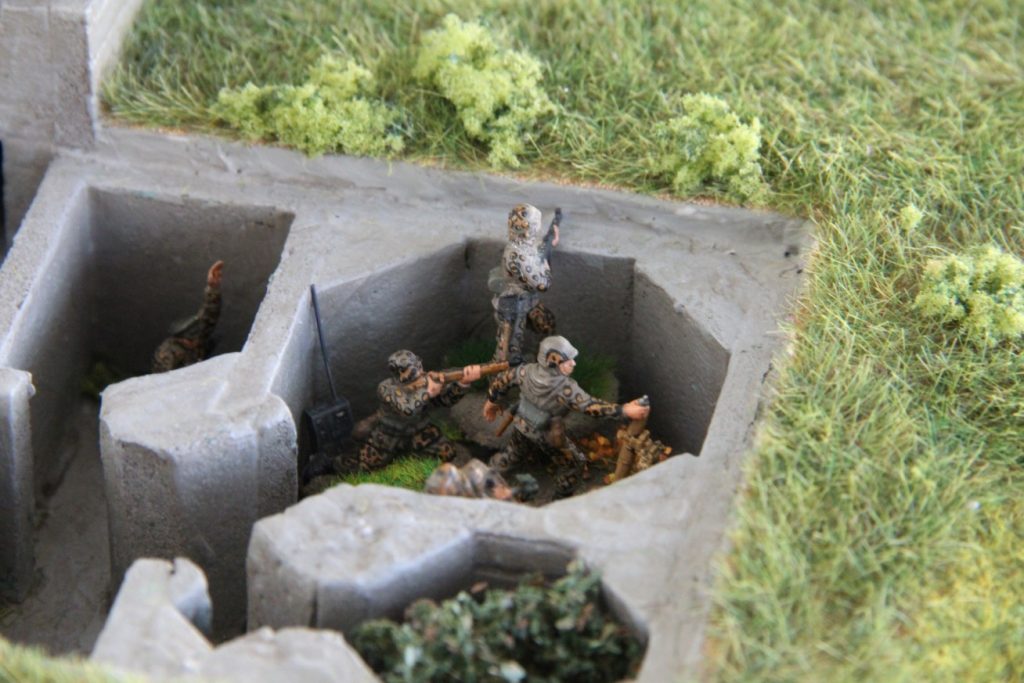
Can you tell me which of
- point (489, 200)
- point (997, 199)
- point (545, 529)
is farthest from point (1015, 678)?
point (489, 200)

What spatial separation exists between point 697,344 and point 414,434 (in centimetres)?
127

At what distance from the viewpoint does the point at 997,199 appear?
5965 millimetres

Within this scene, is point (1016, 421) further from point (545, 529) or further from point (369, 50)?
point (369, 50)

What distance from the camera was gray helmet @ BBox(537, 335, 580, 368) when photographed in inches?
215

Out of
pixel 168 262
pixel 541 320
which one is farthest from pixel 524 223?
pixel 168 262

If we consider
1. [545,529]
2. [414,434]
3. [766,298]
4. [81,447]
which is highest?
[766,298]

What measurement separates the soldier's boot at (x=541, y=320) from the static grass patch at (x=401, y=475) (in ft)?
2.44

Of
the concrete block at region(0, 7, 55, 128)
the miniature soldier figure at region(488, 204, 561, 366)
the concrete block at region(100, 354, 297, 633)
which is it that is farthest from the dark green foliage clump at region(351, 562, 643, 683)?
the concrete block at region(0, 7, 55, 128)

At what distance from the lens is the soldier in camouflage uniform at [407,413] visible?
5723 mm

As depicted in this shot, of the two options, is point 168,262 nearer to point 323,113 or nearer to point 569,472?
point 323,113

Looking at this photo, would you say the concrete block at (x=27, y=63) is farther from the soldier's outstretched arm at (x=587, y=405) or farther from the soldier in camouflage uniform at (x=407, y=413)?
the soldier's outstretched arm at (x=587, y=405)

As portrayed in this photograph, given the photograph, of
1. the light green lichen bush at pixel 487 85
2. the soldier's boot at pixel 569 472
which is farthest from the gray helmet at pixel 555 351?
the light green lichen bush at pixel 487 85

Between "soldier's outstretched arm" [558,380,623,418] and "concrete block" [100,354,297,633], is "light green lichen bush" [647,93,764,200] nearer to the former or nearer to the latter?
"soldier's outstretched arm" [558,380,623,418]

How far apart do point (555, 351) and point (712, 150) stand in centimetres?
121
